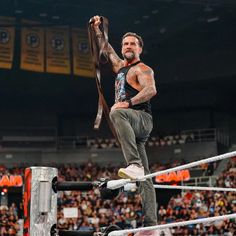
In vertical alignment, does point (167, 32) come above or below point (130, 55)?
above

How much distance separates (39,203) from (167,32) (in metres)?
18.2

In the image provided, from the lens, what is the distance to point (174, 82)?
21750 mm

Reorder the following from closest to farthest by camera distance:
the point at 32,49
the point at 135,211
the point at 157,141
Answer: the point at 135,211 < the point at 32,49 < the point at 157,141

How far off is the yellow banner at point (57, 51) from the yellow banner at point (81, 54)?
282 mm

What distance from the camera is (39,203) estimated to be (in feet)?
8.85

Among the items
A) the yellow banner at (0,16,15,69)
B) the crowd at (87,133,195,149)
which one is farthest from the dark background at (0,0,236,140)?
the crowd at (87,133,195,149)

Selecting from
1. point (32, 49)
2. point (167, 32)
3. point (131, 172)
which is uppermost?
point (167, 32)

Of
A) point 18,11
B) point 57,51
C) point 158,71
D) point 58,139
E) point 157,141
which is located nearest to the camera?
point 57,51

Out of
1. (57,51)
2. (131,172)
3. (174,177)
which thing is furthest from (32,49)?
(131,172)

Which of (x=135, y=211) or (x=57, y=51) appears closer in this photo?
(x=135, y=211)

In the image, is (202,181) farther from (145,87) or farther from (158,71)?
(145,87)

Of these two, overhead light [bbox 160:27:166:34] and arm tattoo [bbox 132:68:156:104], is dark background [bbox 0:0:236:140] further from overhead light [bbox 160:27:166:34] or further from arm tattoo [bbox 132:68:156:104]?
arm tattoo [bbox 132:68:156:104]

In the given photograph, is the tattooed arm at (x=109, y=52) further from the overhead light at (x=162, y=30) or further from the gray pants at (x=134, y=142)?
the overhead light at (x=162, y=30)

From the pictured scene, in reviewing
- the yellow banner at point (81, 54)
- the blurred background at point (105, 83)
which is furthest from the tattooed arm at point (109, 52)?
the yellow banner at point (81, 54)
